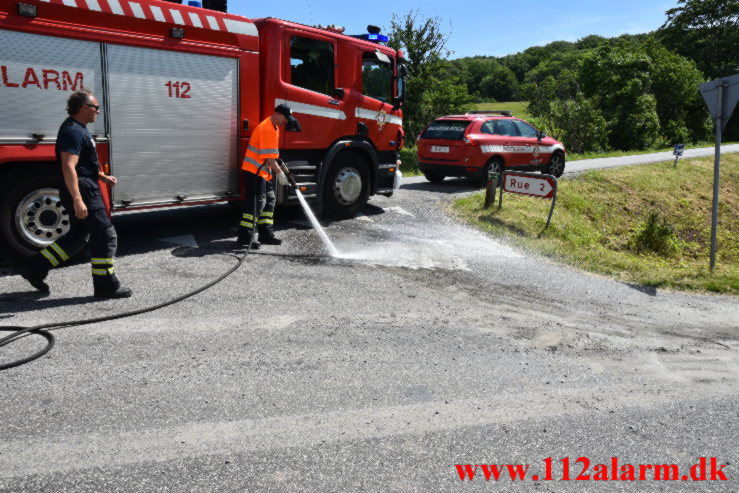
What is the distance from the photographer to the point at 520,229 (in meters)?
10.0

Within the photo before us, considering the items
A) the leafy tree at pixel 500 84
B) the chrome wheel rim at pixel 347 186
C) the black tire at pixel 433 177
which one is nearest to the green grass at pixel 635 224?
the chrome wheel rim at pixel 347 186

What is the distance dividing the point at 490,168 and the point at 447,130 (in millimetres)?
1384

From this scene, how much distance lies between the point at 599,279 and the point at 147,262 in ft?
18.1

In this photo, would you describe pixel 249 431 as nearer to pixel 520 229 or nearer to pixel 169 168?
pixel 169 168

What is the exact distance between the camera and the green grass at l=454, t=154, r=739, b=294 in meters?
8.14

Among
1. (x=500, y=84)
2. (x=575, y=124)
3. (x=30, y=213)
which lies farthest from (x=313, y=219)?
(x=500, y=84)

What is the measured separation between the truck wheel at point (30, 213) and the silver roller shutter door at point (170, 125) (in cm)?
66

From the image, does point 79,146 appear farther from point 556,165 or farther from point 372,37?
point 556,165

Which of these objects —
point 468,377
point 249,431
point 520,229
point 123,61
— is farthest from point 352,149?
point 249,431

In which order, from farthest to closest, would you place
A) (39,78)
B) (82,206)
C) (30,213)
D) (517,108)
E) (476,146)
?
(517,108) < (476,146) < (30,213) < (39,78) < (82,206)

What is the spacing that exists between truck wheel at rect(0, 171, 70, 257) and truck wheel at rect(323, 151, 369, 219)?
3873 millimetres

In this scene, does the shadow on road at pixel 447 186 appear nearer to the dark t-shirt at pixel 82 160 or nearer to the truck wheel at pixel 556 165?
the truck wheel at pixel 556 165

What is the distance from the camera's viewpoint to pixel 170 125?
7082 millimetres

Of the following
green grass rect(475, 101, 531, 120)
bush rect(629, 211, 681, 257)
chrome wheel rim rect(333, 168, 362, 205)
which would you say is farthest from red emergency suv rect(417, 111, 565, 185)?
green grass rect(475, 101, 531, 120)
